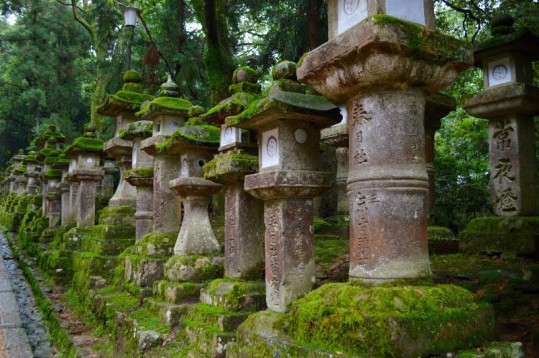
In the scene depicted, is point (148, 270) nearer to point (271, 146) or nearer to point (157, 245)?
point (157, 245)

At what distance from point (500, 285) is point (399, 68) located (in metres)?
2.81

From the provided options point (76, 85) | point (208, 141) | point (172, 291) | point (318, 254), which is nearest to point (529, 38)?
point (318, 254)

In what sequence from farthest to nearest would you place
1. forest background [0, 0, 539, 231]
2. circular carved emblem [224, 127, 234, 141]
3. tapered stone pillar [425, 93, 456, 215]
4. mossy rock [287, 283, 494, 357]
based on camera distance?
forest background [0, 0, 539, 231] → tapered stone pillar [425, 93, 456, 215] → circular carved emblem [224, 127, 234, 141] → mossy rock [287, 283, 494, 357]

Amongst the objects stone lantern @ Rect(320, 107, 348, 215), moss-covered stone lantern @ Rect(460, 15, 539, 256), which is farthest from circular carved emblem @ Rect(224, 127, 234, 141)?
moss-covered stone lantern @ Rect(460, 15, 539, 256)

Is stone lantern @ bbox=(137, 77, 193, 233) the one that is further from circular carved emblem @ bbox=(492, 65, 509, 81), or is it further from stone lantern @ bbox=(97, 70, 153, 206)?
circular carved emblem @ bbox=(492, 65, 509, 81)

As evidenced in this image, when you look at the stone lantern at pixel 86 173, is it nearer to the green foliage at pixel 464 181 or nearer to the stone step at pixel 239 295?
the stone step at pixel 239 295

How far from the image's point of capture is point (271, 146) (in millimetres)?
4559

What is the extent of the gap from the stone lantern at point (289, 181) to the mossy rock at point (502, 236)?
2986mm

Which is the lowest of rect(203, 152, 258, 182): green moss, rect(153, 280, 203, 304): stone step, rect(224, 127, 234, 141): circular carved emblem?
rect(153, 280, 203, 304): stone step

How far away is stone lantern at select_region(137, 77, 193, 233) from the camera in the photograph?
722 centimetres

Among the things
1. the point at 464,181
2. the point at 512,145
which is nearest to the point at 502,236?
the point at 512,145

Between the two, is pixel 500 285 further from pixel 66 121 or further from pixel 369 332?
pixel 66 121

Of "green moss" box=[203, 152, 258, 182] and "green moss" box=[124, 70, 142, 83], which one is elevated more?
"green moss" box=[124, 70, 142, 83]

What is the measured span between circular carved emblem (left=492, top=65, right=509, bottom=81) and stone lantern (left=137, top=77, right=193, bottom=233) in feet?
14.2
